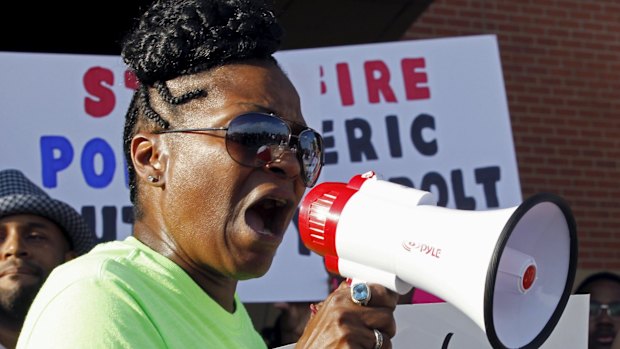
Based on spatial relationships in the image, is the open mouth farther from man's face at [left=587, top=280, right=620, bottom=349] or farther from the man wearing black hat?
man's face at [left=587, top=280, right=620, bottom=349]

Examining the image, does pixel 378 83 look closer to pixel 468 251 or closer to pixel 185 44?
pixel 185 44

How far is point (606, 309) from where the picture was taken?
→ 197 inches

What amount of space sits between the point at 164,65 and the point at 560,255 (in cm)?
80

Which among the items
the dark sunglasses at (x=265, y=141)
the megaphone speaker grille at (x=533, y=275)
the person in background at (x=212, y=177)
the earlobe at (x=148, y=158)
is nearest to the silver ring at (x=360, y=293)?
the person in background at (x=212, y=177)

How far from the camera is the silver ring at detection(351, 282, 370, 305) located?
1.75 meters

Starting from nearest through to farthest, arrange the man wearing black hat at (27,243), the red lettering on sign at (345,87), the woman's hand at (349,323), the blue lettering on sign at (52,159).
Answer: the woman's hand at (349,323) → the man wearing black hat at (27,243) → the blue lettering on sign at (52,159) → the red lettering on sign at (345,87)

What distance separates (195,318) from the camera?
1818 millimetres

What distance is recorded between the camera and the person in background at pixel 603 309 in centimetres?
488

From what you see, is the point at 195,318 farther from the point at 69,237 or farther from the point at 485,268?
the point at 69,237

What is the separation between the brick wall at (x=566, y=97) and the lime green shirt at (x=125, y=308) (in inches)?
231

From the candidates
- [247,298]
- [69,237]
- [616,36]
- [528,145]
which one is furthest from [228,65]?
[616,36]

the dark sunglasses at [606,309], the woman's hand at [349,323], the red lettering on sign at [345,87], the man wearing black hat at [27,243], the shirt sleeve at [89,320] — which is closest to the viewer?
the shirt sleeve at [89,320]

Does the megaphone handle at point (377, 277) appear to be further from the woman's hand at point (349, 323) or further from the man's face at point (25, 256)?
the man's face at point (25, 256)

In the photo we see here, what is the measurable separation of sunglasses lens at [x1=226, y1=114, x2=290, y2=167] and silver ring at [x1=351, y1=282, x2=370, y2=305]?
305mm
